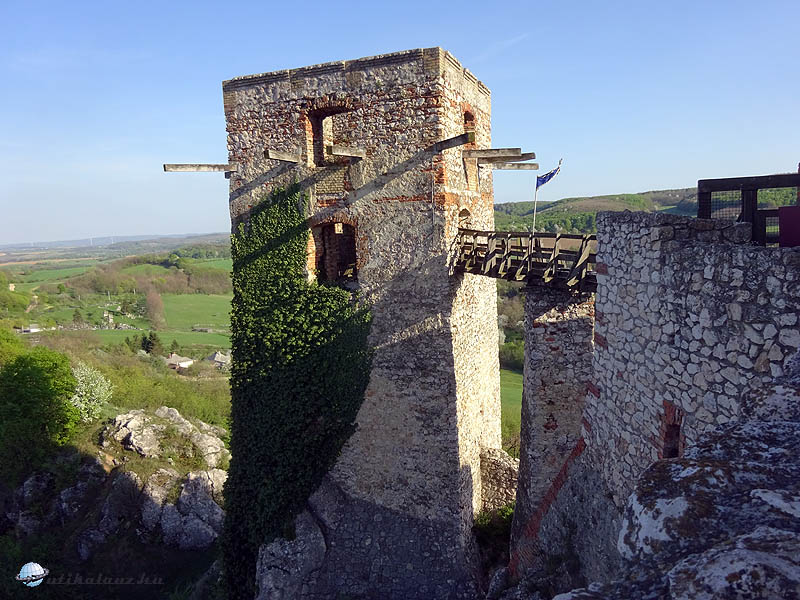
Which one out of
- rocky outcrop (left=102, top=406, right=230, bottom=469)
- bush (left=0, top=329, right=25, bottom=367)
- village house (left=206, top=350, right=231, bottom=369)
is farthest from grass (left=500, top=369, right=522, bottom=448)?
bush (left=0, top=329, right=25, bottom=367)

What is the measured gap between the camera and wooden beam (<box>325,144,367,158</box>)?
8427mm

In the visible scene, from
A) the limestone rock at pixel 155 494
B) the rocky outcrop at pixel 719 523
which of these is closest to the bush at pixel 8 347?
the limestone rock at pixel 155 494

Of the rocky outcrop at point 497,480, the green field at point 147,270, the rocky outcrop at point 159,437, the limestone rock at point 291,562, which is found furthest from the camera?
the green field at point 147,270

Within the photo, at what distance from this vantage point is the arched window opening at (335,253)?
9.88m

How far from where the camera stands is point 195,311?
60.6 metres

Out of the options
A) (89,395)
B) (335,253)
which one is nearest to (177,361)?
(89,395)

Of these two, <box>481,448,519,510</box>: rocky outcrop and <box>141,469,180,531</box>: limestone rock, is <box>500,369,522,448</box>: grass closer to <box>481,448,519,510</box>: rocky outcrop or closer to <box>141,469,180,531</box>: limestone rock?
<box>481,448,519,510</box>: rocky outcrop

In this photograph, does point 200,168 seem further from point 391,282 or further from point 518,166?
point 518,166

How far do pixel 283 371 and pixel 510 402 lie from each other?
24929 millimetres

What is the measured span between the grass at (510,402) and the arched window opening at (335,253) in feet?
41.5

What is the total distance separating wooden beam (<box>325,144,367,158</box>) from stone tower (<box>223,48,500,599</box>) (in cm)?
2

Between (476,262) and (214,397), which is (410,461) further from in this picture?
(214,397)

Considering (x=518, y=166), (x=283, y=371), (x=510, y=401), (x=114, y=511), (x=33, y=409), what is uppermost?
(x=518, y=166)

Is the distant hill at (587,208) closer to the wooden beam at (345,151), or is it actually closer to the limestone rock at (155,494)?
the limestone rock at (155,494)
